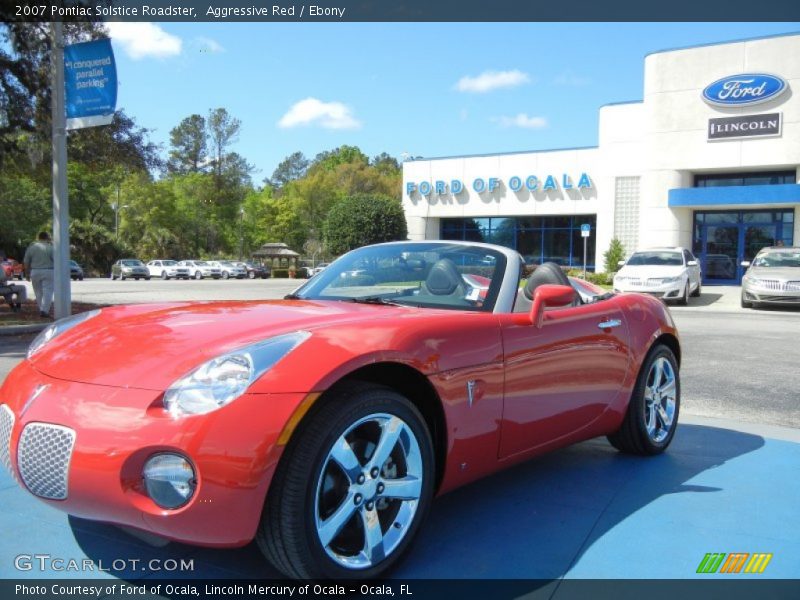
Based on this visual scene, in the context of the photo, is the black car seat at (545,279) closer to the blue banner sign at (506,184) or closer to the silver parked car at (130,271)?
the blue banner sign at (506,184)

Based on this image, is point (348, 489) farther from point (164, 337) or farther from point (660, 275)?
point (660, 275)

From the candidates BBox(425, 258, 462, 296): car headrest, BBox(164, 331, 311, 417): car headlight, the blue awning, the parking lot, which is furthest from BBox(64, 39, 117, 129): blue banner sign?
the blue awning

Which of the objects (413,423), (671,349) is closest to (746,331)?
(671,349)

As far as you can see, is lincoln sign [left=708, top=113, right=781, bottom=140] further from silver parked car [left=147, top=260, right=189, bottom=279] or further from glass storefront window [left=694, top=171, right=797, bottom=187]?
silver parked car [left=147, top=260, right=189, bottom=279]

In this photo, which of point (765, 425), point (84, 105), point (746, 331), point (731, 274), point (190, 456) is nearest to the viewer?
point (190, 456)

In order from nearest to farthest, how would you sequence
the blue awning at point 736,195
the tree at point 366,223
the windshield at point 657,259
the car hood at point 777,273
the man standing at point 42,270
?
the man standing at point 42,270 < the car hood at point 777,273 < the windshield at point 657,259 < the blue awning at point 736,195 < the tree at point 366,223

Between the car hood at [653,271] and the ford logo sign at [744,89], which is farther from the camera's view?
the ford logo sign at [744,89]

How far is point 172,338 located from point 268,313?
52 cm

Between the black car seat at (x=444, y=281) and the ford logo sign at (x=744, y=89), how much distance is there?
28767 mm

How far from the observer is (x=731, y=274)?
29234mm

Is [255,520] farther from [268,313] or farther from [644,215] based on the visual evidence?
[644,215]

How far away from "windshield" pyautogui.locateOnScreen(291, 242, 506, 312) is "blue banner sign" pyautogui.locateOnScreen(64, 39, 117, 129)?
796cm

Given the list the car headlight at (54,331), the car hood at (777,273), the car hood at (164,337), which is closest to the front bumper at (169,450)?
the car hood at (164,337)

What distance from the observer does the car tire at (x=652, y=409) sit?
4.20 m
